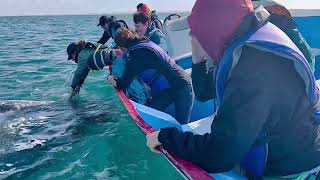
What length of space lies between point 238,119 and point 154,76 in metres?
2.97

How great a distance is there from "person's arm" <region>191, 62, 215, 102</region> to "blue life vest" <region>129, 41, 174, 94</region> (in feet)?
5.71

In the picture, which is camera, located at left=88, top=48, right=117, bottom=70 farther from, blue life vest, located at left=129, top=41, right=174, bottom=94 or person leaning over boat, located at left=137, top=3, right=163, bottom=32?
person leaning over boat, located at left=137, top=3, right=163, bottom=32

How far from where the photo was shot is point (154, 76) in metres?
4.67

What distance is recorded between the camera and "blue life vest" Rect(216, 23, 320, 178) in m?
1.76

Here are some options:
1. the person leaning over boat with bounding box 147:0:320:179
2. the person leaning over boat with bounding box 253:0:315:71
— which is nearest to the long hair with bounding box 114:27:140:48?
the person leaning over boat with bounding box 253:0:315:71

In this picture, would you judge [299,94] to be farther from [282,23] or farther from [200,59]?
[282,23]

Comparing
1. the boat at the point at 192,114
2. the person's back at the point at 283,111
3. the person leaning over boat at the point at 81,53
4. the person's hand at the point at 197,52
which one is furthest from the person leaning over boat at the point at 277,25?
the person leaning over boat at the point at 81,53

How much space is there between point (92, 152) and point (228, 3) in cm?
400

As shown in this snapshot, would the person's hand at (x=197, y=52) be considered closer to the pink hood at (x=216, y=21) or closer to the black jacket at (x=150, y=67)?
the pink hood at (x=216, y=21)

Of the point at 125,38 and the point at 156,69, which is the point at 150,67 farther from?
the point at 125,38

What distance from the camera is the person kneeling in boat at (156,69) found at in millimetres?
4477

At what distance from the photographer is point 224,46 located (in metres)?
1.92

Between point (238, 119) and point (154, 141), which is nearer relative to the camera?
point (238, 119)

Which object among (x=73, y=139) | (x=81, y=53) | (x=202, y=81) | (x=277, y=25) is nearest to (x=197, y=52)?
(x=202, y=81)
